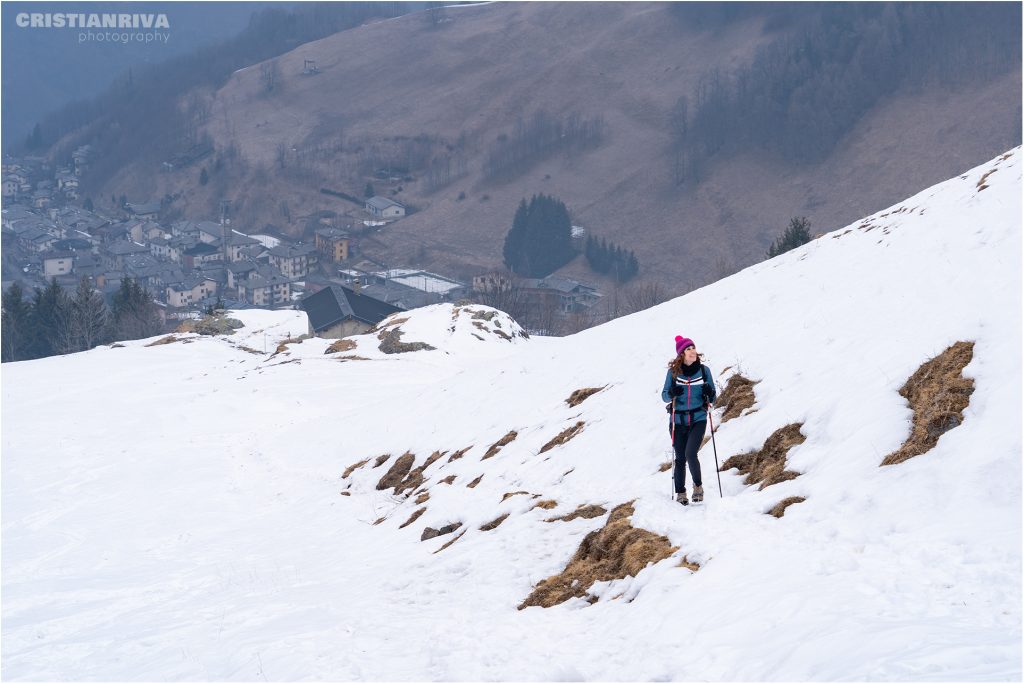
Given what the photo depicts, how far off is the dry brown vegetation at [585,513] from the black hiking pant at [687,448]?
1.59m

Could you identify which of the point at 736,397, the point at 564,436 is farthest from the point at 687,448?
the point at 564,436

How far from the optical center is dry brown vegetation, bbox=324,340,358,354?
49.8 m

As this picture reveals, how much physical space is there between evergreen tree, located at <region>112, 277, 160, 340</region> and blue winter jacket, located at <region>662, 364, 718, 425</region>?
105635 mm

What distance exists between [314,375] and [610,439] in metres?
27.4

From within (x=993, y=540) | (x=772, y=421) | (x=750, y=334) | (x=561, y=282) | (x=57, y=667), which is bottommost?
(x=57, y=667)

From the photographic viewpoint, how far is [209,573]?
1781 cm

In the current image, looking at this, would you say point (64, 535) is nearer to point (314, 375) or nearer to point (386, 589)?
point (386, 589)

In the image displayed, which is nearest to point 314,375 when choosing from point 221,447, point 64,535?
point 221,447

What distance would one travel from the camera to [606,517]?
14023 millimetres

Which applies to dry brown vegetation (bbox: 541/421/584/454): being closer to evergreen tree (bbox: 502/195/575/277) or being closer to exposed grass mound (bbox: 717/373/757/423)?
exposed grass mound (bbox: 717/373/757/423)

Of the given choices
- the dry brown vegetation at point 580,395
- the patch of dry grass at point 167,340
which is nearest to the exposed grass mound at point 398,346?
the patch of dry grass at point 167,340

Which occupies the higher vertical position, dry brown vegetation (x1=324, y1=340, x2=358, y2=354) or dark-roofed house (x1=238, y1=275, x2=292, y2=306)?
dark-roofed house (x1=238, y1=275, x2=292, y2=306)

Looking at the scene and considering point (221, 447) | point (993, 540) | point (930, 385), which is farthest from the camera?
point (221, 447)

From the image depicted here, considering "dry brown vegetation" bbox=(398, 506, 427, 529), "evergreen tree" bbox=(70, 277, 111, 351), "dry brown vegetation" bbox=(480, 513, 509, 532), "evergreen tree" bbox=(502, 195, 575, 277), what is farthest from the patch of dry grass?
"evergreen tree" bbox=(502, 195, 575, 277)
